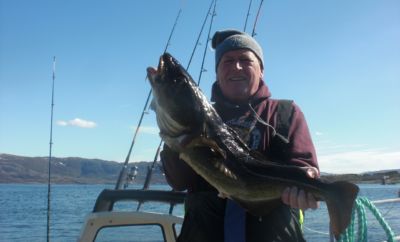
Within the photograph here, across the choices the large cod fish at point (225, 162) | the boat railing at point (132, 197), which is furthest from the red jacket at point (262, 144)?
the boat railing at point (132, 197)

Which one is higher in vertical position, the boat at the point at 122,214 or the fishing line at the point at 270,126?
the fishing line at the point at 270,126

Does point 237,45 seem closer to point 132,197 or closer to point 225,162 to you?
point 225,162

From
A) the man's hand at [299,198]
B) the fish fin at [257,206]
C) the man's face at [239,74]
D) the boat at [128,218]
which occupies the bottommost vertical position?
the boat at [128,218]

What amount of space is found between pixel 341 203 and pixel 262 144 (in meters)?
0.80

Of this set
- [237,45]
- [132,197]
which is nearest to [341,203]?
[237,45]

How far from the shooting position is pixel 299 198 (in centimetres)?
307

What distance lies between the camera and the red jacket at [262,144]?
3414 mm

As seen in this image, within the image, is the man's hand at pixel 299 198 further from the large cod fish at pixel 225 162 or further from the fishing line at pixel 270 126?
the fishing line at pixel 270 126

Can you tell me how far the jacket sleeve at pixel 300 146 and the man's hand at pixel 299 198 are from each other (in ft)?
0.70

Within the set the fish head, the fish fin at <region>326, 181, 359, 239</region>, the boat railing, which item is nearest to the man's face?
the fish head

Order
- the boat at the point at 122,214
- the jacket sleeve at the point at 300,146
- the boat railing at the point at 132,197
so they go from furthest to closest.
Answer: the boat railing at the point at 132,197 → the boat at the point at 122,214 → the jacket sleeve at the point at 300,146

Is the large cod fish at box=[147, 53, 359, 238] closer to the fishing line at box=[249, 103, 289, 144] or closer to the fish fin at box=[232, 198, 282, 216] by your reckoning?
the fish fin at box=[232, 198, 282, 216]

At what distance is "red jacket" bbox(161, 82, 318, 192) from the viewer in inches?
134

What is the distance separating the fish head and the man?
0.92 feet
